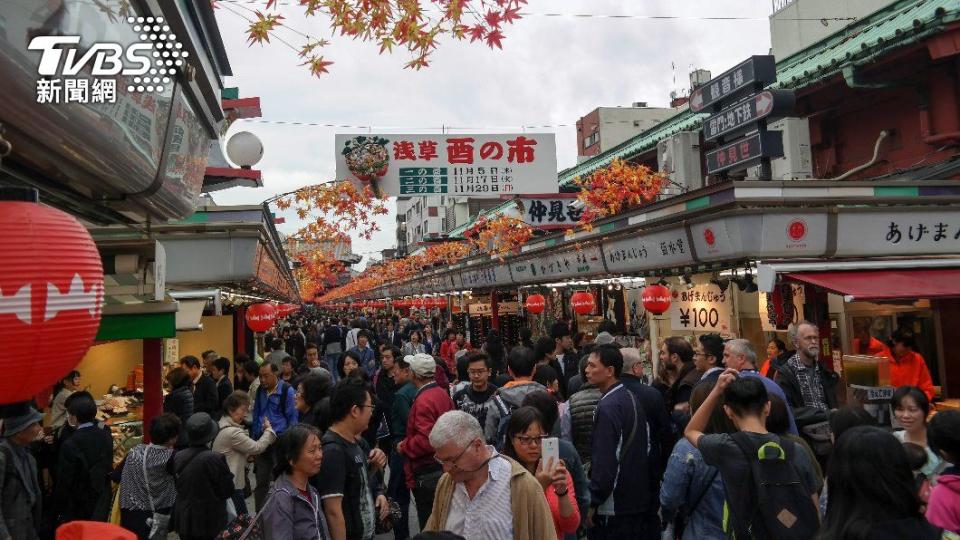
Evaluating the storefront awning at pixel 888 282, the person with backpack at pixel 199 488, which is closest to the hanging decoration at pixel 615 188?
the storefront awning at pixel 888 282

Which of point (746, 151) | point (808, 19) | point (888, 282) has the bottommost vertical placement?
point (888, 282)

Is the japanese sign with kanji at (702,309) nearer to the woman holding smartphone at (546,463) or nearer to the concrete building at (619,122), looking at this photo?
the woman holding smartphone at (546,463)

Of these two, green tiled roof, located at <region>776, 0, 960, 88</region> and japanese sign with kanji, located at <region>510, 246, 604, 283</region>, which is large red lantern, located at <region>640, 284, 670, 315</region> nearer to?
japanese sign with kanji, located at <region>510, 246, 604, 283</region>

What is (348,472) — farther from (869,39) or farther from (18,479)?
(869,39)

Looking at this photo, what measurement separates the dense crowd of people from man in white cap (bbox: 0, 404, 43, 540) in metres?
0.02

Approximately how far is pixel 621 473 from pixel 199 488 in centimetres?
376

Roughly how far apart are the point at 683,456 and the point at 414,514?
5831mm

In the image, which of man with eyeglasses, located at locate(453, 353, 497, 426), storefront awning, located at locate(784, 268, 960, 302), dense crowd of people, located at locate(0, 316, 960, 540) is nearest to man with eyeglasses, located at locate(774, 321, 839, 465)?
Result: dense crowd of people, located at locate(0, 316, 960, 540)

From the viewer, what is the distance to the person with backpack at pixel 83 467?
22.5ft

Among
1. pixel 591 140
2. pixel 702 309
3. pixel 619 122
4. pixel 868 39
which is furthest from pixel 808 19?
pixel 591 140

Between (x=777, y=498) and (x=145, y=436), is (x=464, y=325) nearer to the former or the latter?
(x=145, y=436)

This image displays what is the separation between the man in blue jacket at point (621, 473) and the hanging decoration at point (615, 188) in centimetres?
986

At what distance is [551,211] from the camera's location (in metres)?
18.3

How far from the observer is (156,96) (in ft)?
16.9
